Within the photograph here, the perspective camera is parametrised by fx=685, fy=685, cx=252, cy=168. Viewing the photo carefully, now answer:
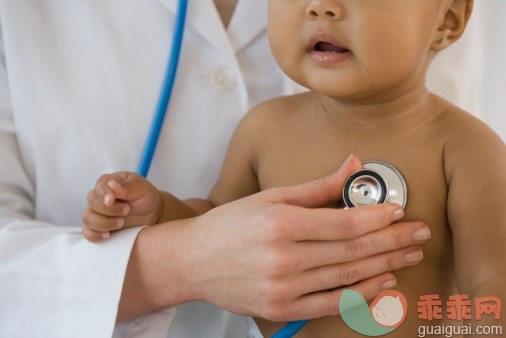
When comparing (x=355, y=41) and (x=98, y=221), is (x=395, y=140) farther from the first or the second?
(x=98, y=221)

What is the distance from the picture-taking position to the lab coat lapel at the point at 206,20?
108cm

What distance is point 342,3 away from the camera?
84 centimetres

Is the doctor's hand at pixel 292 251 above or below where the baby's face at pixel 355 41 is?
below

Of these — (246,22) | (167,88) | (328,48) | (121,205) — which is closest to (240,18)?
(246,22)

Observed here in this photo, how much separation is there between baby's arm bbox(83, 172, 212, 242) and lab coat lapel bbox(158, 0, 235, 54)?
26cm

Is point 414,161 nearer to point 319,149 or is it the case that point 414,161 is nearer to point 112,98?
point 319,149

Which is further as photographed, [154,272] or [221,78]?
[221,78]

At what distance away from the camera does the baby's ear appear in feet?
3.05

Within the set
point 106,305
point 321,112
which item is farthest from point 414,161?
point 106,305

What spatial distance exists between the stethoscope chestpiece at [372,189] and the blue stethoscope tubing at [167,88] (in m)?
0.33

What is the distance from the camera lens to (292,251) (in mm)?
834

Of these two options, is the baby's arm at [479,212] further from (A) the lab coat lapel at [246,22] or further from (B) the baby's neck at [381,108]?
(A) the lab coat lapel at [246,22]

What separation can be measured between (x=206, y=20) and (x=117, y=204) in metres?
0.34

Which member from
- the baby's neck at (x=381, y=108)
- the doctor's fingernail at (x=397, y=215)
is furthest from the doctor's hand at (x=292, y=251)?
the baby's neck at (x=381, y=108)
